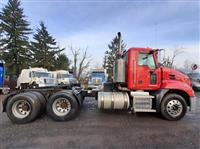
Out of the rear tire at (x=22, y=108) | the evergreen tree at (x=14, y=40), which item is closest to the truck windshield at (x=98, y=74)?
the rear tire at (x=22, y=108)

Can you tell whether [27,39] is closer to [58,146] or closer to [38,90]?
[38,90]

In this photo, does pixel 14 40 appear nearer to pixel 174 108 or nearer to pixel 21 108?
pixel 21 108

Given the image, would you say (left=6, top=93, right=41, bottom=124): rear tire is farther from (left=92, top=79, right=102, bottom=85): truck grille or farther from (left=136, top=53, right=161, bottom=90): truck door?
(left=92, top=79, right=102, bottom=85): truck grille

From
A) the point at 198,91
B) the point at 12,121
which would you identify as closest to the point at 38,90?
the point at 12,121

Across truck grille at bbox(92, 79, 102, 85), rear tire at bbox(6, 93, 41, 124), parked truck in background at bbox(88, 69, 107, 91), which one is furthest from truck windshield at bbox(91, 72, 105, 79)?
rear tire at bbox(6, 93, 41, 124)

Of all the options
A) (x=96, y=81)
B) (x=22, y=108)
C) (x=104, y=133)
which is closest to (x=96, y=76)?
(x=96, y=81)

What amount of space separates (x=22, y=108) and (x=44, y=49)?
30562 mm

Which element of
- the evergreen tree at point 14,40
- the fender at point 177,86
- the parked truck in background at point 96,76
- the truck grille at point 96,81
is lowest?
the fender at point 177,86

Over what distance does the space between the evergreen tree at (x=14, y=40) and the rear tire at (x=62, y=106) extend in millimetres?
23232

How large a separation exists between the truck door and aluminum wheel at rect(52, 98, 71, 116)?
2786 mm

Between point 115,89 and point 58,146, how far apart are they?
3.96 meters

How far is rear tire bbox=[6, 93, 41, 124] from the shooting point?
568 centimetres

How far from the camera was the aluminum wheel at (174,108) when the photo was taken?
612cm

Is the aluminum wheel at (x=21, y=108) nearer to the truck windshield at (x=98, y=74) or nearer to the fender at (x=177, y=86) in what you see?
the fender at (x=177, y=86)
